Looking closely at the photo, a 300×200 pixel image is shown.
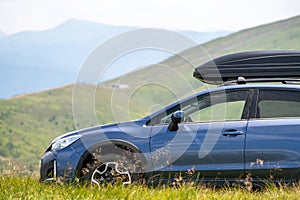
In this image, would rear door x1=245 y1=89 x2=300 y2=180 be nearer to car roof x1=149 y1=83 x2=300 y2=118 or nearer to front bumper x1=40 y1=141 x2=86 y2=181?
car roof x1=149 y1=83 x2=300 y2=118

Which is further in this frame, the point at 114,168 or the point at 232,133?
the point at 114,168

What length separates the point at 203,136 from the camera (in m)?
7.20

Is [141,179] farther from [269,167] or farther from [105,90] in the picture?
[105,90]

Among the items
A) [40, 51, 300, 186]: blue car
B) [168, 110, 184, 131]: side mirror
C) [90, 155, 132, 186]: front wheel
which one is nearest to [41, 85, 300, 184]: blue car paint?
[40, 51, 300, 186]: blue car

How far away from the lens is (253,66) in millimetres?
Answer: 8234

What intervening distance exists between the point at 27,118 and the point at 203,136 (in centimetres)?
14563

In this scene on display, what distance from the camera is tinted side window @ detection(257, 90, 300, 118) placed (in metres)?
7.30

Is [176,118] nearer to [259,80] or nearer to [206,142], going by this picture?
[206,142]

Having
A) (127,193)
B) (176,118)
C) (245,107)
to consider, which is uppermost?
(245,107)

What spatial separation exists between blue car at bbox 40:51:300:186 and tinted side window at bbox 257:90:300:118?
0.01m

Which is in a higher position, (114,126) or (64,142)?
(114,126)

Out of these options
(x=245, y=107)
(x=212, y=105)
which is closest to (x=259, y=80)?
(x=245, y=107)

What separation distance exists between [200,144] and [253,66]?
1725 mm

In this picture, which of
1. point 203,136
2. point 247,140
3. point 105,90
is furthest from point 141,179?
point 105,90
